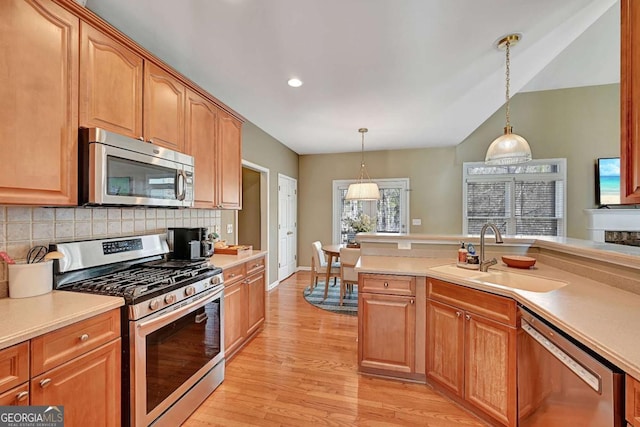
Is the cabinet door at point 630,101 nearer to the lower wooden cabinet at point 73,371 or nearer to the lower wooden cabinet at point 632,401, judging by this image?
the lower wooden cabinet at point 632,401

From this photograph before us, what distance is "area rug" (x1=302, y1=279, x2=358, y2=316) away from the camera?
3.67m

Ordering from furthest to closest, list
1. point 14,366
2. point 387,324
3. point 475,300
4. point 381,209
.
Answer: point 381,209 < point 387,324 < point 475,300 < point 14,366

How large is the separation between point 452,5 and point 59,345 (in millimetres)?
2732

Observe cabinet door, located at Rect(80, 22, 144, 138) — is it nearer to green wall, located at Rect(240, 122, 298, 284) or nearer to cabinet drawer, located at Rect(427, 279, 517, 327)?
green wall, located at Rect(240, 122, 298, 284)

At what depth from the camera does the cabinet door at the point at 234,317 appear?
230cm

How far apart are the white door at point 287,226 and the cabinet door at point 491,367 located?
3.76 metres

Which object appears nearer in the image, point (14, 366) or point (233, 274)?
point (14, 366)

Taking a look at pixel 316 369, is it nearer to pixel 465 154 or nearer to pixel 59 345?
pixel 59 345

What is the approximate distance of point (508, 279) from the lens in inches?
75.7

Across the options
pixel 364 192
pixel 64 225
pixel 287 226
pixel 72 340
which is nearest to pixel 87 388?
pixel 72 340

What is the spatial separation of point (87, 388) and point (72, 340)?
251 millimetres

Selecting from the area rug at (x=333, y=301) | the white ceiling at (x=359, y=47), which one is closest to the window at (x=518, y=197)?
the white ceiling at (x=359, y=47)

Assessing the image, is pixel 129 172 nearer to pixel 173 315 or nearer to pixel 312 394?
pixel 173 315

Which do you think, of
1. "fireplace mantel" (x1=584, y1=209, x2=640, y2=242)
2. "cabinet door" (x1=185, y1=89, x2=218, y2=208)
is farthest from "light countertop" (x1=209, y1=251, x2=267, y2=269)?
"fireplace mantel" (x1=584, y1=209, x2=640, y2=242)
